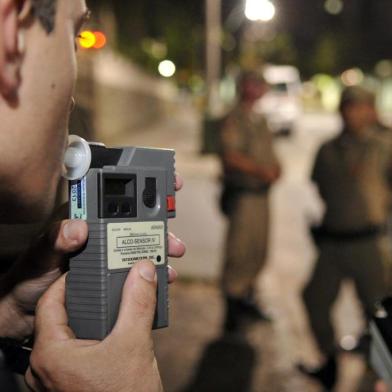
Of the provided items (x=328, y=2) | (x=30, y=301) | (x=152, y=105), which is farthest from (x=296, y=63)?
(x=30, y=301)

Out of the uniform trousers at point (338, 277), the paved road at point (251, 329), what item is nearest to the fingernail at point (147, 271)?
the paved road at point (251, 329)

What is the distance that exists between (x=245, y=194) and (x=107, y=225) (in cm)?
413

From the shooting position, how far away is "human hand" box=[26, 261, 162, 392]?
3.76 feet

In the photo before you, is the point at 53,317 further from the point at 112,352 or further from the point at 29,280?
the point at 29,280

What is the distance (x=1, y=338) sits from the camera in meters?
1.48

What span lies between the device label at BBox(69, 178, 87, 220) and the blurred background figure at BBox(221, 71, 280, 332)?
397cm

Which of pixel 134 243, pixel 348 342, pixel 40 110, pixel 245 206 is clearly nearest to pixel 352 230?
pixel 348 342

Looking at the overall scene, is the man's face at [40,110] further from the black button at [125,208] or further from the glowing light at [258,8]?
the glowing light at [258,8]

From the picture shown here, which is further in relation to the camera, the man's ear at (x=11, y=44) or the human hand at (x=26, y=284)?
the human hand at (x=26, y=284)

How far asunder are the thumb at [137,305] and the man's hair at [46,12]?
0.43m

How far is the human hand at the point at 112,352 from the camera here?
3.76 ft

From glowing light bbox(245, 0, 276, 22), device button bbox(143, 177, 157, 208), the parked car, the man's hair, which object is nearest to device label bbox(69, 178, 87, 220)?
device button bbox(143, 177, 157, 208)

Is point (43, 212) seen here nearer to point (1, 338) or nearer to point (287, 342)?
point (1, 338)

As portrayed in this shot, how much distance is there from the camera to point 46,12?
3.37 ft
